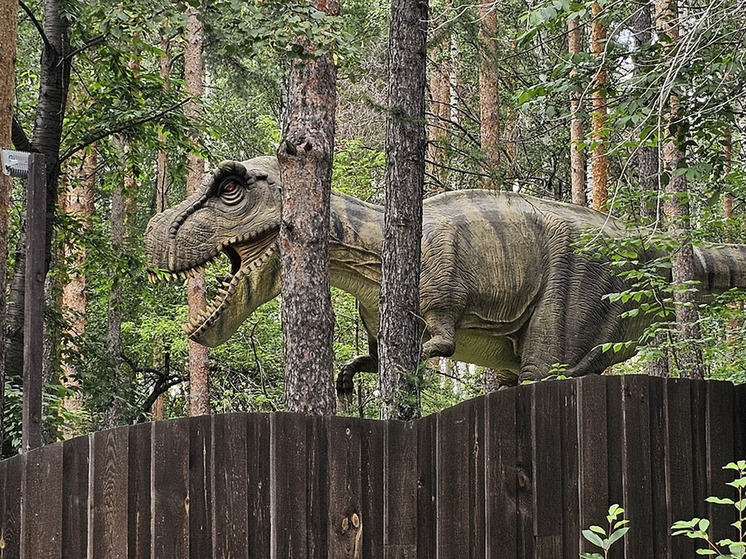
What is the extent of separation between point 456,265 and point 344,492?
3664 millimetres

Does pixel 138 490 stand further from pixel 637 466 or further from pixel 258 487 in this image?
pixel 637 466

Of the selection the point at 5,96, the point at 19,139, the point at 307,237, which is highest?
the point at 19,139

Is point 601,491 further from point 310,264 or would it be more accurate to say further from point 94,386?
point 94,386

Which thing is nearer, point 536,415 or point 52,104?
point 536,415

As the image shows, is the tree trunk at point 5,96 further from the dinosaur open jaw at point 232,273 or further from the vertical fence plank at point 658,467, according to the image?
the vertical fence plank at point 658,467

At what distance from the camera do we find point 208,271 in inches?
673

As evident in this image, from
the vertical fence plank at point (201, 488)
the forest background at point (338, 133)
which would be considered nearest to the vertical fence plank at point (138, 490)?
the vertical fence plank at point (201, 488)

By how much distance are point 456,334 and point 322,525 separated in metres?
3.93

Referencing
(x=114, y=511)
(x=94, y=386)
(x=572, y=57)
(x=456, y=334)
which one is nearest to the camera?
(x=114, y=511)

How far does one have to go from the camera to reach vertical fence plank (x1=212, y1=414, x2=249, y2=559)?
3.44 m

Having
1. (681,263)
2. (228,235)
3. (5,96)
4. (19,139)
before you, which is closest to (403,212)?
(228,235)

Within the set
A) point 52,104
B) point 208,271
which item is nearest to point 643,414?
point 52,104

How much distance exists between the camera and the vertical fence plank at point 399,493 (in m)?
3.57

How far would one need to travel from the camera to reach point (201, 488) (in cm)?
344
